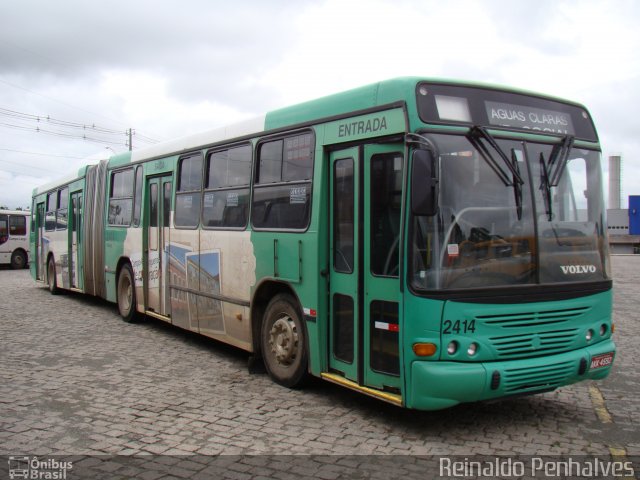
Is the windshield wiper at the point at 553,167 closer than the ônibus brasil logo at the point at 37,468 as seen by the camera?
No

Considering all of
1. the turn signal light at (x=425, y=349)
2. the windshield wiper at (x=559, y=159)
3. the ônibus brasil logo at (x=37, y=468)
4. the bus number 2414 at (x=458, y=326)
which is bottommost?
the ônibus brasil logo at (x=37, y=468)

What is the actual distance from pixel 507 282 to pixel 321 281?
1.89 m

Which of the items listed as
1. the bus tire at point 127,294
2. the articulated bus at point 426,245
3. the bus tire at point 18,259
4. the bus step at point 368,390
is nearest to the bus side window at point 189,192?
the articulated bus at point 426,245

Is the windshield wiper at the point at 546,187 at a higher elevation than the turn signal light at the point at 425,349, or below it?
higher

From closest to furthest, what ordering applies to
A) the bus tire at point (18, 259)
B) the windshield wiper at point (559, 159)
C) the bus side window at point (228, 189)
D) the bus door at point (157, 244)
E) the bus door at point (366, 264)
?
the bus door at point (366, 264) < the windshield wiper at point (559, 159) < the bus side window at point (228, 189) < the bus door at point (157, 244) < the bus tire at point (18, 259)

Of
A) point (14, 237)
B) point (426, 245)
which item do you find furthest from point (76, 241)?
point (14, 237)

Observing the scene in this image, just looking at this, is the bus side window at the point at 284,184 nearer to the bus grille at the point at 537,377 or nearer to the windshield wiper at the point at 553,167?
the windshield wiper at the point at 553,167

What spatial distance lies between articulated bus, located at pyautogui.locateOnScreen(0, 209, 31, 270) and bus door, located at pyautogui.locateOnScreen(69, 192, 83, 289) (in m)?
17.3

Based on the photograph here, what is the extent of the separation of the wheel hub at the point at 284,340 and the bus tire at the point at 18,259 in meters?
27.5

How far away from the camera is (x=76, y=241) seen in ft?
48.8

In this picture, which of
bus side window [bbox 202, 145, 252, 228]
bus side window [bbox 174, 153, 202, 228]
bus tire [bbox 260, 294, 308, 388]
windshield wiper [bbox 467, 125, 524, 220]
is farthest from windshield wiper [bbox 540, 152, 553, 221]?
bus side window [bbox 174, 153, 202, 228]

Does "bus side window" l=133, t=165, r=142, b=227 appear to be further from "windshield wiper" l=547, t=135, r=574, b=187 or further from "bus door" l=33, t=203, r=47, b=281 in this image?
"bus door" l=33, t=203, r=47, b=281

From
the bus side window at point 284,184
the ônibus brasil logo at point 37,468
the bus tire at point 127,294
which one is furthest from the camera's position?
the bus tire at point 127,294

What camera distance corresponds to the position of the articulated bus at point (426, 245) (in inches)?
202
